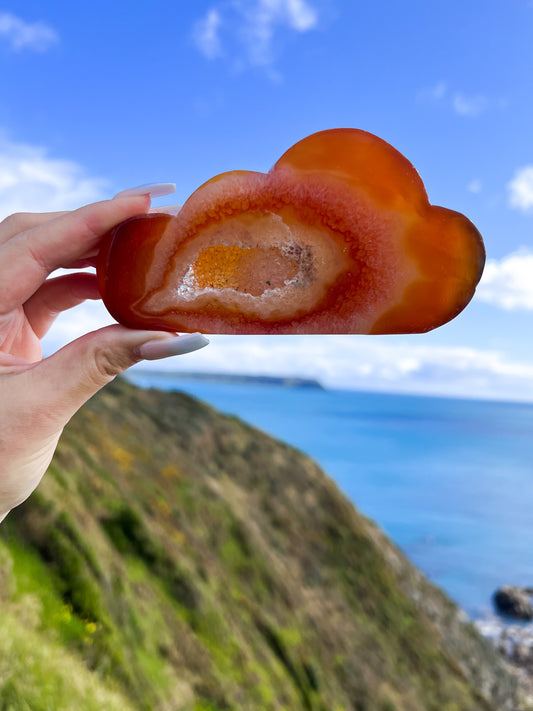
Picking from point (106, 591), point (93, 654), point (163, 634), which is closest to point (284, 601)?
point (163, 634)

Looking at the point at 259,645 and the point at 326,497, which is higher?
the point at 326,497

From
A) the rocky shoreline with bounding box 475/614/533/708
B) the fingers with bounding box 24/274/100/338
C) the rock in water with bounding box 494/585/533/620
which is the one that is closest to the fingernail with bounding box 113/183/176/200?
the fingers with bounding box 24/274/100/338

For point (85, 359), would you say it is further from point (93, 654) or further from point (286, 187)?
point (93, 654)

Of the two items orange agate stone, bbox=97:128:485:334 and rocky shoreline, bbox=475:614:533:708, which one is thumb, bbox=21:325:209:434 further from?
rocky shoreline, bbox=475:614:533:708

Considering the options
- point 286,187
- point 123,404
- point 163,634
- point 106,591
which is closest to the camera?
point 286,187

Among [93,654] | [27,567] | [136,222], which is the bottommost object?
[93,654]

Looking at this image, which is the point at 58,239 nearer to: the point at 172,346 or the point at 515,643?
the point at 172,346

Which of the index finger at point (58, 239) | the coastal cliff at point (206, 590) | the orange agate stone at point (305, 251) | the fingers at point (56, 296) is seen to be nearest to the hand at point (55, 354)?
the index finger at point (58, 239)
